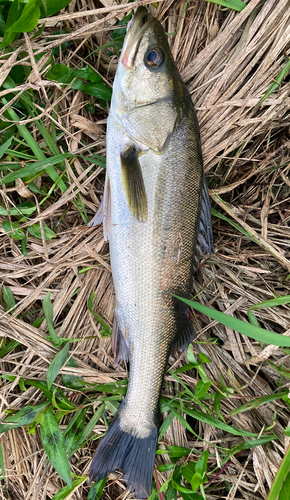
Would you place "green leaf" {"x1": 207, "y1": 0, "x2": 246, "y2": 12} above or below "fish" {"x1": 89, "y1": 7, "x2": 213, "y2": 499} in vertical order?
above

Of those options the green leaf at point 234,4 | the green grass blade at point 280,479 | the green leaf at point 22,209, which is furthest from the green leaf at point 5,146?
the green grass blade at point 280,479

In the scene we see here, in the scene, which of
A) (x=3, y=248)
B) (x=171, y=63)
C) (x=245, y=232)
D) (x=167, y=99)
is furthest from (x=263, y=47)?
(x=3, y=248)

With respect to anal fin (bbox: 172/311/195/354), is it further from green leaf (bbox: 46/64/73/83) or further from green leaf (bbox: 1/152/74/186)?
green leaf (bbox: 46/64/73/83)

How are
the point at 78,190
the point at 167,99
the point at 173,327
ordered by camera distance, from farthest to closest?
the point at 78,190 < the point at 173,327 < the point at 167,99

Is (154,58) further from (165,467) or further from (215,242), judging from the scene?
(165,467)

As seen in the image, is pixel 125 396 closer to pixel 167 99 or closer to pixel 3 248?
pixel 3 248

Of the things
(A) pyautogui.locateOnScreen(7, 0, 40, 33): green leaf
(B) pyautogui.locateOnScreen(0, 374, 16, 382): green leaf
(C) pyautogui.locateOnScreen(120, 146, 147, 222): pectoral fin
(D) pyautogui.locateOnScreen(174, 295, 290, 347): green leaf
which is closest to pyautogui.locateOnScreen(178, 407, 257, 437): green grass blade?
(D) pyautogui.locateOnScreen(174, 295, 290, 347): green leaf

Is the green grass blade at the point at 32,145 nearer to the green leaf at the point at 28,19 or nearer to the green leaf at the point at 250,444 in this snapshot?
the green leaf at the point at 28,19
